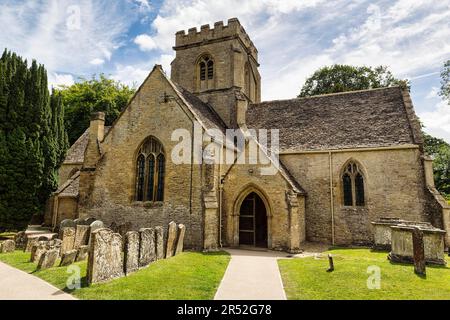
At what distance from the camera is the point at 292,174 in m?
19.2

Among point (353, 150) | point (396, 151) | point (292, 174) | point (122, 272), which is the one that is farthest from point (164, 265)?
point (396, 151)

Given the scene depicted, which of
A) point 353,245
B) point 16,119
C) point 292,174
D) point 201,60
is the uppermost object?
point 201,60

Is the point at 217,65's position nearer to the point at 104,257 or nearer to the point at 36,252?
the point at 36,252

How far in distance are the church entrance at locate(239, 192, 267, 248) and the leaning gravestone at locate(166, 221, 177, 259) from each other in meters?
4.74

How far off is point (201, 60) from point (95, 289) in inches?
835

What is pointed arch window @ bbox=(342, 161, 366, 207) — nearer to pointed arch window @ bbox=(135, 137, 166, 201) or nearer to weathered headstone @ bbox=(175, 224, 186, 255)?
weathered headstone @ bbox=(175, 224, 186, 255)

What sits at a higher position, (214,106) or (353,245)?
(214,106)

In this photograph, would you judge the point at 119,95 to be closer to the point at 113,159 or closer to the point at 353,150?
the point at 113,159

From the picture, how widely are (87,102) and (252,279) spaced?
142ft

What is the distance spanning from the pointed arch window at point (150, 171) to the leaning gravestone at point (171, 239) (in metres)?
3.53

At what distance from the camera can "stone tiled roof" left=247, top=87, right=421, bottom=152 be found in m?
17.9

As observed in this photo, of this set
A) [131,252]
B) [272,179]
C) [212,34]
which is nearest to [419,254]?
[272,179]

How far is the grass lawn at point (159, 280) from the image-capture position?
7594 millimetres
